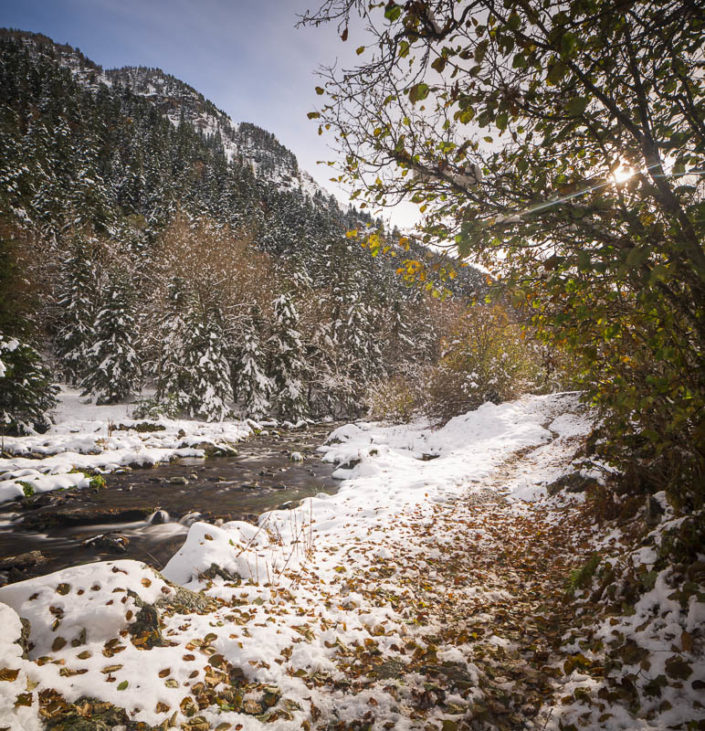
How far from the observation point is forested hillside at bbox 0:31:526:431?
22734 millimetres

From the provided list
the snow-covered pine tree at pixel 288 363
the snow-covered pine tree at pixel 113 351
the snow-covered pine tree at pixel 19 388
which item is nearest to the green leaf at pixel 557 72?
the snow-covered pine tree at pixel 19 388

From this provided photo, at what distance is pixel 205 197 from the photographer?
161 ft

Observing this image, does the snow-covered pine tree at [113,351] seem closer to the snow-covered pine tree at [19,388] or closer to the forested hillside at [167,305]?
the forested hillside at [167,305]

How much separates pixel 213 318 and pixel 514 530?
919 inches

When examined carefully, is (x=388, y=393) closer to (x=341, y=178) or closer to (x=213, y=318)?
(x=213, y=318)

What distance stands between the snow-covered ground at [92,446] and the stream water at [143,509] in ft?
2.06

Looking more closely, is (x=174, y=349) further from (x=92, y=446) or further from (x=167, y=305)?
(x=92, y=446)

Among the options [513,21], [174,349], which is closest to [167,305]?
[174,349]

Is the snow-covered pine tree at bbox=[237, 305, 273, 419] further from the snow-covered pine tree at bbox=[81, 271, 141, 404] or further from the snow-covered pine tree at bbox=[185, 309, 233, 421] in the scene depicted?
the snow-covered pine tree at bbox=[81, 271, 141, 404]

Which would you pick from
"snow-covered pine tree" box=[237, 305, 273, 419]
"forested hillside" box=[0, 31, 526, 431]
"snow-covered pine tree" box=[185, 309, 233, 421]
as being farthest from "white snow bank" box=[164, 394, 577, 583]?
"snow-covered pine tree" box=[185, 309, 233, 421]

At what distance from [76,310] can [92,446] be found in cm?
1535

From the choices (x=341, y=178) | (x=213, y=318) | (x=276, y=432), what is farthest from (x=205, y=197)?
Result: (x=341, y=178)

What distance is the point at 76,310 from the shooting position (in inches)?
945

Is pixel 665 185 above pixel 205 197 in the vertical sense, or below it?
below
